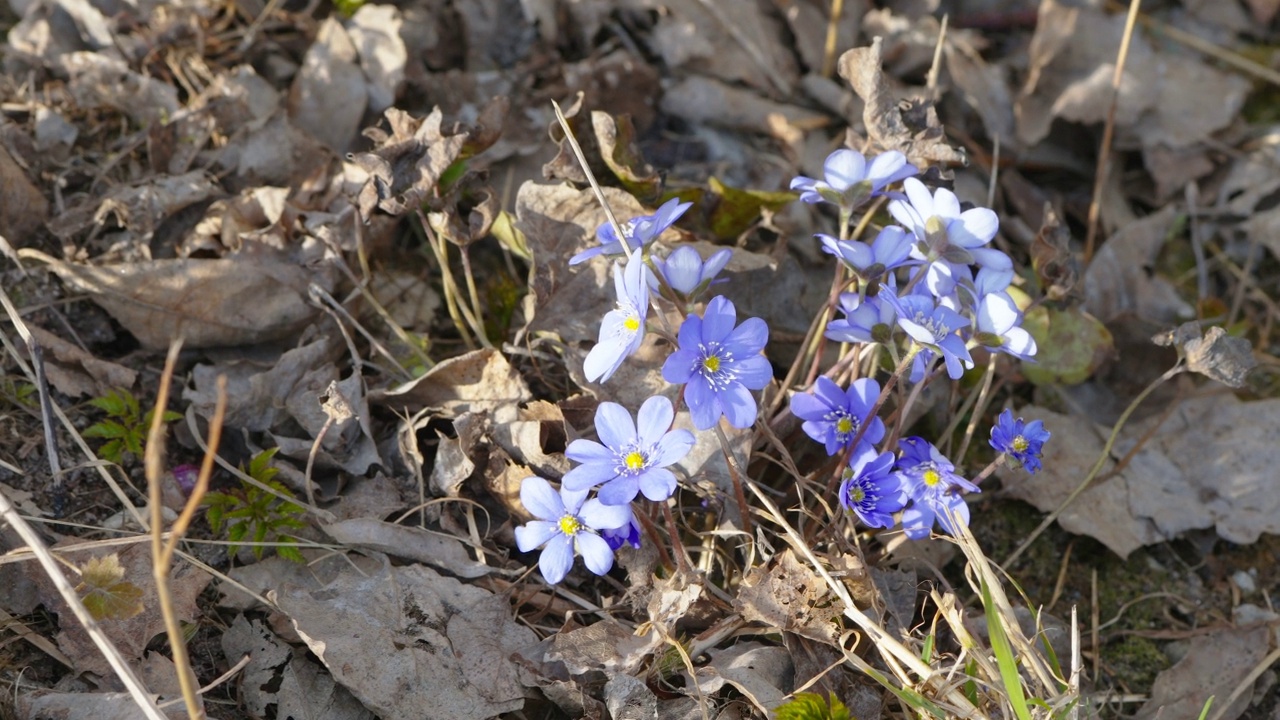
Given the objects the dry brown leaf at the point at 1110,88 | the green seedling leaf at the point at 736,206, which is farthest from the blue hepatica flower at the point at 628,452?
the dry brown leaf at the point at 1110,88

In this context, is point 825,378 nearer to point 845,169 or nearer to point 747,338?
point 747,338

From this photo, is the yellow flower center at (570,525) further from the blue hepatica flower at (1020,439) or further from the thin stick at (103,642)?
the blue hepatica flower at (1020,439)

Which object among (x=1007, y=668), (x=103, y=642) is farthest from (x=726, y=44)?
(x=103, y=642)

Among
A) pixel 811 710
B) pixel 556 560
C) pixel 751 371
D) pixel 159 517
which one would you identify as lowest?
pixel 811 710

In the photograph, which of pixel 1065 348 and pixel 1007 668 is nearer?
pixel 1007 668

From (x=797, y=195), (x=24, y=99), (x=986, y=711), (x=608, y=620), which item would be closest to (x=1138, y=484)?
(x=986, y=711)

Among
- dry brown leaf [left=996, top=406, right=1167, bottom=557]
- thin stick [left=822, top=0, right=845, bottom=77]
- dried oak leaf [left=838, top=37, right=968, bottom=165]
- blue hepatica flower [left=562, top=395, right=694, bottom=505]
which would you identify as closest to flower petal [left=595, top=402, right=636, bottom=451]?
blue hepatica flower [left=562, top=395, right=694, bottom=505]

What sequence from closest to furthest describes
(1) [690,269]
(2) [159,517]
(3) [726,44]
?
1. (2) [159,517]
2. (1) [690,269]
3. (3) [726,44]
